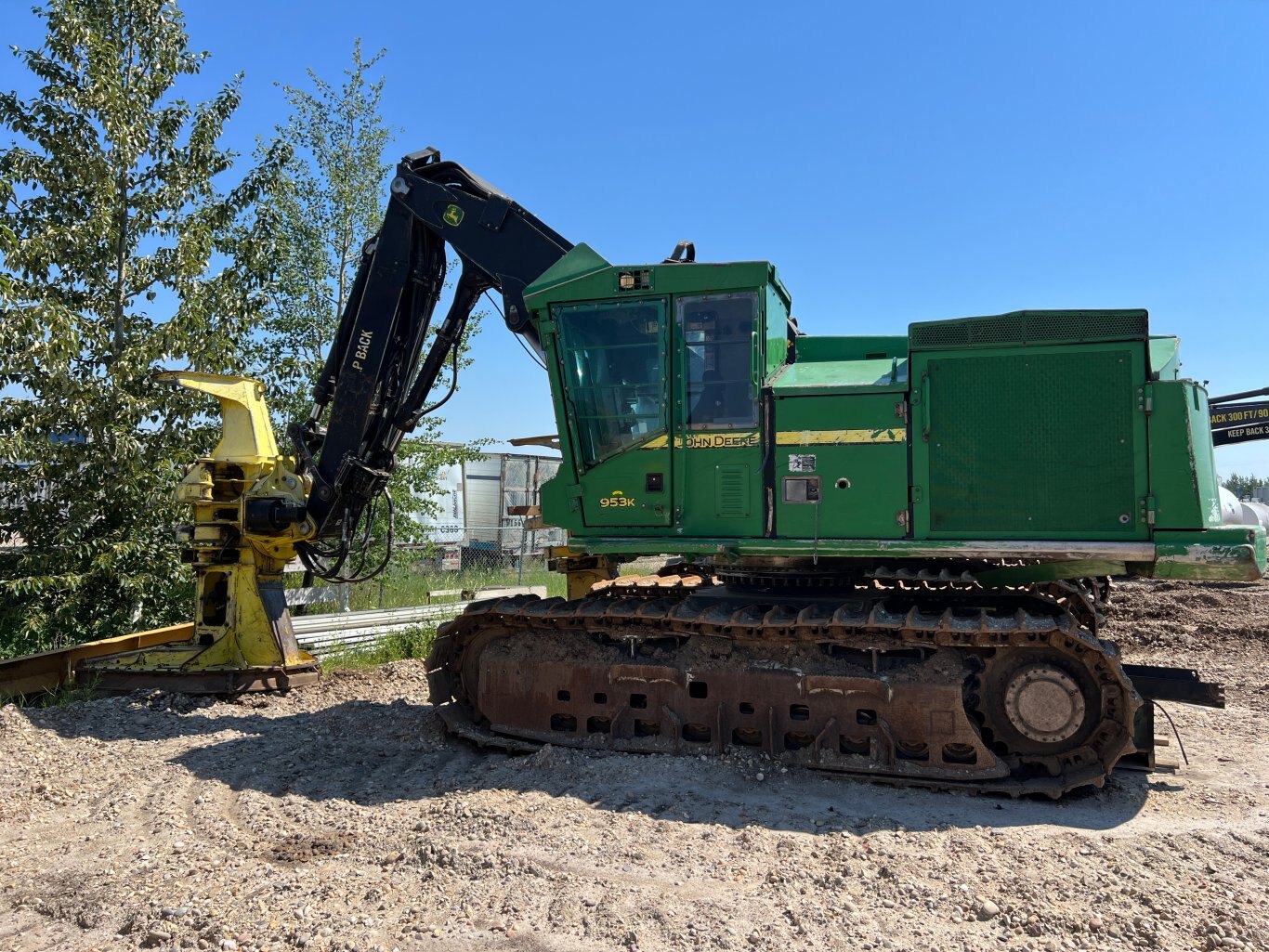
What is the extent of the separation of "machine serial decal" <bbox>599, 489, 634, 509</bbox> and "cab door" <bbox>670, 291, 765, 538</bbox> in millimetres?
370

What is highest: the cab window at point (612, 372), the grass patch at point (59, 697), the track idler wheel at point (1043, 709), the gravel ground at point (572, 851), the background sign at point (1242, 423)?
the background sign at point (1242, 423)

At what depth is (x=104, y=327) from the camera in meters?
9.70

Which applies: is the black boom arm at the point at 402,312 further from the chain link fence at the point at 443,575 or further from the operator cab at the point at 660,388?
the chain link fence at the point at 443,575

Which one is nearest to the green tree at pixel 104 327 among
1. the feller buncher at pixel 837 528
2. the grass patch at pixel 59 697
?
the grass patch at pixel 59 697

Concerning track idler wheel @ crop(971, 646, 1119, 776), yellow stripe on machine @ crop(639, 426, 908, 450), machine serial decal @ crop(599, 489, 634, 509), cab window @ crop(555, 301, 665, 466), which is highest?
cab window @ crop(555, 301, 665, 466)

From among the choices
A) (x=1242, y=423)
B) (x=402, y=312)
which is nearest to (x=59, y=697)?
(x=402, y=312)

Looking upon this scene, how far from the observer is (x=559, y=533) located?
2209 centimetres

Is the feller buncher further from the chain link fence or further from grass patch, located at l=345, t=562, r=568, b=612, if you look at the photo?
grass patch, located at l=345, t=562, r=568, b=612

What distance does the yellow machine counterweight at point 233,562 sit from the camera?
26.6ft

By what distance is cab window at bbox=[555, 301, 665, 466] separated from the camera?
6559 mm

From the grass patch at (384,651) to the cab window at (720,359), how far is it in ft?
16.5

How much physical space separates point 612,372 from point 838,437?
5.88 ft

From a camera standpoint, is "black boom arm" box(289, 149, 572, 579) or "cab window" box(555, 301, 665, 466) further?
"black boom arm" box(289, 149, 572, 579)

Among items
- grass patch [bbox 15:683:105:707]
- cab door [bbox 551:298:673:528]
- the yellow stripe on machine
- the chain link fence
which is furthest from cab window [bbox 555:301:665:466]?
grass patch [bbox 15:683:105:707]
